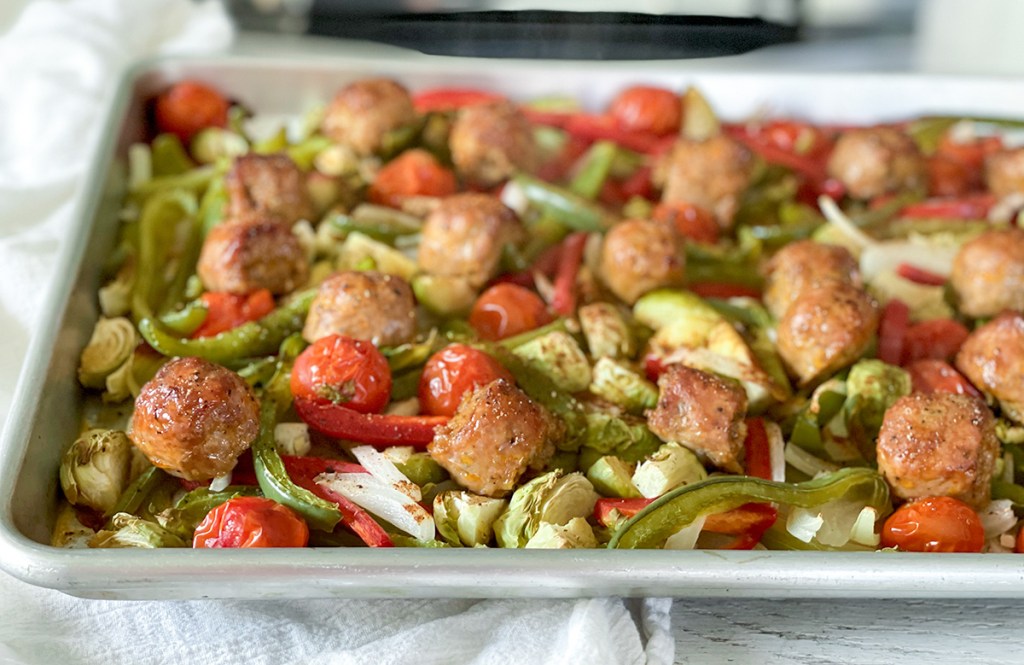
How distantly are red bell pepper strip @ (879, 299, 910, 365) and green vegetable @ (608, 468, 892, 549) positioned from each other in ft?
2.10

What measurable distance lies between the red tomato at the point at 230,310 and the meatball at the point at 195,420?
58cm

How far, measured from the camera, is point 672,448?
3328mm

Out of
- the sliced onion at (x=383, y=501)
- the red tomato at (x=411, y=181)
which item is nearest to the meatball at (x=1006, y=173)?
the red tomato at (x=411, y=181)

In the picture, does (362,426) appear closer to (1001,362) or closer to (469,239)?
(469,239)

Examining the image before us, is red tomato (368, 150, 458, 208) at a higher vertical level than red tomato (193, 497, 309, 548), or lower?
higher

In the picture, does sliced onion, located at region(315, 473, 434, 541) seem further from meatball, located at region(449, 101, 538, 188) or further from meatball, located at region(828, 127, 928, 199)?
meatball, located at region(828, 127, 928, 199)

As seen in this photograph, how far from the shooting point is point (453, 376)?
3.47m

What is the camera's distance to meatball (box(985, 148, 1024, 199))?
4.71 metres

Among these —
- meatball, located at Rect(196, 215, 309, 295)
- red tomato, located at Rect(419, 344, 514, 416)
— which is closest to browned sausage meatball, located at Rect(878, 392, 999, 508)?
red tomato, located at Rect(419, 344, 514, 416)

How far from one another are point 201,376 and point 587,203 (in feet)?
5.78

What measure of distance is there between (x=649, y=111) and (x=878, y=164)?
97 cm

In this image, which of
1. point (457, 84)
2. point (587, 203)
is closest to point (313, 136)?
point (457, 84)

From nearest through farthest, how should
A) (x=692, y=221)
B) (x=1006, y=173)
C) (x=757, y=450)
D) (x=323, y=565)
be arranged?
(x=323, y=565), (x=757, y=450), (x=692, y=221), (x=1006, y=173)

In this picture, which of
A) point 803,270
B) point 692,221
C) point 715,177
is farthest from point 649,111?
point 803,270
